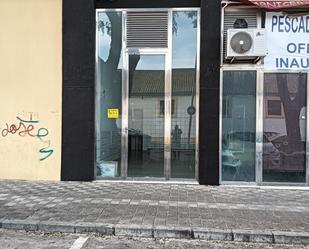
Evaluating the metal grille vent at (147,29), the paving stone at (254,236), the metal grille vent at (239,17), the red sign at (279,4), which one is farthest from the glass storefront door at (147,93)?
the paving stone at (254,236)

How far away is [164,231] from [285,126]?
5.07 meters

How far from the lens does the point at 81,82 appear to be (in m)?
10.9

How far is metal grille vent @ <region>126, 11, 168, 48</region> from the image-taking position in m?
10.9

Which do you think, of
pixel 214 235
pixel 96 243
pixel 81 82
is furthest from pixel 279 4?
pixel 96 243

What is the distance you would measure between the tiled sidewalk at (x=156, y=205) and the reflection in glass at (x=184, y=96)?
68 cm

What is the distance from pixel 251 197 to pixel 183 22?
4.54m

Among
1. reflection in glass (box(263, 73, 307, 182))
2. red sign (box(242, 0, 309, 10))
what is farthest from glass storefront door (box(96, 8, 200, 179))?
reflection in glass (box(263, 73, 307, 182))

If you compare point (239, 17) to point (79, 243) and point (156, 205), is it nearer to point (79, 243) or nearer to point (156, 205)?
point (156, 205)

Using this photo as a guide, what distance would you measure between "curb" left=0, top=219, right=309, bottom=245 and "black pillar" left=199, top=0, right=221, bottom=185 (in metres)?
3.81

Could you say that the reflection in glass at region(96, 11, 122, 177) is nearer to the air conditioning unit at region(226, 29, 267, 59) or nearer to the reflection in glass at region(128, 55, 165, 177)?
the reflection in glass at region(128, 55, 165, 177)

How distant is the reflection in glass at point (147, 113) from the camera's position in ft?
35.9

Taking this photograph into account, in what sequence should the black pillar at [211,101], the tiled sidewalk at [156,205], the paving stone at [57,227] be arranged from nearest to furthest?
the paving stone at [57,227], the tiled sidewalk at [156,205], the black pillar at [211,101]

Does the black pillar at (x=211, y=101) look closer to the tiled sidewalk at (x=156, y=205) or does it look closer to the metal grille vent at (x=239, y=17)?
the metal grille vent at (x=239, y=17)

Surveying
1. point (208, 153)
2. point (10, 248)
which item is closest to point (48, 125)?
point (208, 153)
